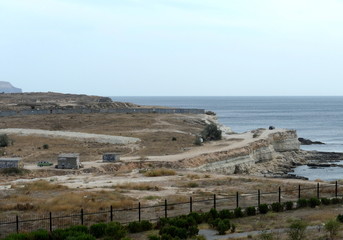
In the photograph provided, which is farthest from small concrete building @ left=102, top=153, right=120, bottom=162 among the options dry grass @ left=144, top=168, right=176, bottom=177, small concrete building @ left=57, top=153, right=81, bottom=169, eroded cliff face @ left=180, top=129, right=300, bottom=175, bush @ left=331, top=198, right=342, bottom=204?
bush @ left=331, top=198, right=342, bottom=204

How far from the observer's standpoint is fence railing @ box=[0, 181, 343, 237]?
25031 millimetres

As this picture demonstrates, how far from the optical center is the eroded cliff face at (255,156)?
55219 millimetres

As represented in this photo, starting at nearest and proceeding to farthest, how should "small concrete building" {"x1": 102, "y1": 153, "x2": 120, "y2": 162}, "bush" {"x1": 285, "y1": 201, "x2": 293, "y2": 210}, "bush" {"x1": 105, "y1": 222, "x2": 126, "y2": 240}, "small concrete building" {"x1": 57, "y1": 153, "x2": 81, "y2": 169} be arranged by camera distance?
1. "bush" {"x1": 105, "y1": 222, "x2": 126, "y2": 240}
2. "bush" {"x1": 285, "y1": 201, "x2": 293, "y2": 210}
3. "small concrete building" {"x1": 57, "y1": 153, "x2": 81, "y2": 169}
4. "small concrete building" {"x1": 102, "y1": 153, "x2": 120, "y2": 162}

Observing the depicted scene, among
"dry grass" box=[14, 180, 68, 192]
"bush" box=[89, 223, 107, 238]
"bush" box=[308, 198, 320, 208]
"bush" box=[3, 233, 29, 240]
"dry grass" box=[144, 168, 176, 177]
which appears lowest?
"dry grass" box=[144, 168, 176, 177]

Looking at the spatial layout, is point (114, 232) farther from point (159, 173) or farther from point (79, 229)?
point (159, 173)

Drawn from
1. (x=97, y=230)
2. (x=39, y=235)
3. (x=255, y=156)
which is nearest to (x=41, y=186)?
(x=97, y=230)

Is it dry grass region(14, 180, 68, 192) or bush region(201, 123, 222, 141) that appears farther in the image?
bush region(201, 123, 222, 141)

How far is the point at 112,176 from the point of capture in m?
42.9

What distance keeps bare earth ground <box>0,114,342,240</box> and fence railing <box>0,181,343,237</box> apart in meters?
1.36

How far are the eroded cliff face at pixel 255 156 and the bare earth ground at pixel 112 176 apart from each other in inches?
64.9

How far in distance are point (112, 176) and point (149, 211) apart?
1455 cm

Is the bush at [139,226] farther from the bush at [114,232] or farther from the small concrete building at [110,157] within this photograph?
the small concrete building at [110,157]

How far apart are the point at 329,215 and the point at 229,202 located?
6.40 m

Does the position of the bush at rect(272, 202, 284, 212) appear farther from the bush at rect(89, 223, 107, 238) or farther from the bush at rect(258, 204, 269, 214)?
the bush at rect(89, 223, 107, 238)
